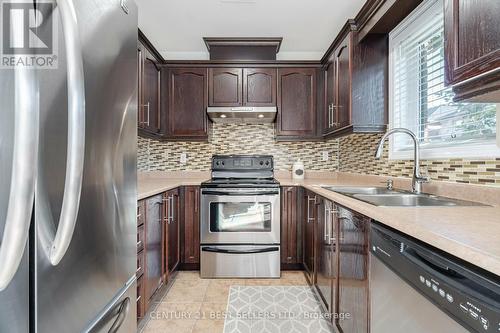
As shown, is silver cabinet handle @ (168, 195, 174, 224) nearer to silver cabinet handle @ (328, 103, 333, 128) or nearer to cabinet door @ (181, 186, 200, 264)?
cabinet door @ (181, 186, 200, 264)

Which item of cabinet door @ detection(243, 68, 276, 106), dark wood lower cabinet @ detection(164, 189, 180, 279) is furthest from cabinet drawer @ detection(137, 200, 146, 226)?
cabinet door @ detection(243, 68, 276, 106)

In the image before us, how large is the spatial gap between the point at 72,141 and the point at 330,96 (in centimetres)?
258

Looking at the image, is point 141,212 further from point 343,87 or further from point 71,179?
point 343,87

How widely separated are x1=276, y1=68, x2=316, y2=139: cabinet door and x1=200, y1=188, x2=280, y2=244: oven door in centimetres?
79

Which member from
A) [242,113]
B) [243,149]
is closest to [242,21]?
[242,113]

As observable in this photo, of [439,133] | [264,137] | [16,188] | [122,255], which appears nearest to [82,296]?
[122,255]

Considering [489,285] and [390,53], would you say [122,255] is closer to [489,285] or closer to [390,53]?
[489,285]

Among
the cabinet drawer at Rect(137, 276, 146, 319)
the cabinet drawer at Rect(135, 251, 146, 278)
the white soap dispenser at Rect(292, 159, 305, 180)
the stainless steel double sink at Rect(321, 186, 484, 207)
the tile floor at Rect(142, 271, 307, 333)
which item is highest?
the white soap dispenser at Rect(292, 159, 305, 180)

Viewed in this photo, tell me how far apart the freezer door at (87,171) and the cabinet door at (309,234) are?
1.63 m

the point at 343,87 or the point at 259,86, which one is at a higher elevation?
the point at 259,86

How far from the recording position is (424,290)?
0.77m

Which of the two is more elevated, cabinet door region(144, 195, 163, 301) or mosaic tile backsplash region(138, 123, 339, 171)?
mosaic tile backsplash region(138, 123, 339, 171)

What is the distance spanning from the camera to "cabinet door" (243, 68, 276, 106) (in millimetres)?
3021

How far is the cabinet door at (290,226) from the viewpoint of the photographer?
9.04 feet
